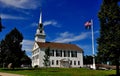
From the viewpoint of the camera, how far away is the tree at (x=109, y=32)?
109ft

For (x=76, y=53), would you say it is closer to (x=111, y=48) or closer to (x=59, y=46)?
(x=59, y=46)

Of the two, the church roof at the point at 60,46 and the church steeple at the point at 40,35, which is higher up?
the church steeple at the point at 40,35

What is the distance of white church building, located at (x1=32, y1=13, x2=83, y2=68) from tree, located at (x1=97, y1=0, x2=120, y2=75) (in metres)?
48.6

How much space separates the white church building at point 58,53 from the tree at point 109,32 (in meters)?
48.6

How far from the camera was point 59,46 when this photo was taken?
287 feet

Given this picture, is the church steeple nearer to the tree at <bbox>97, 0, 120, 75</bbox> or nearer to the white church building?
the white church building

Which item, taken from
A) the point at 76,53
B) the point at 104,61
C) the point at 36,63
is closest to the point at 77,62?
the point at 76,53

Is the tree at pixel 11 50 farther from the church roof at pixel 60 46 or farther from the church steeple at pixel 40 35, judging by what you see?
the church steeple at pixel 40 35

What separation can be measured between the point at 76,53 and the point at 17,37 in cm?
2937

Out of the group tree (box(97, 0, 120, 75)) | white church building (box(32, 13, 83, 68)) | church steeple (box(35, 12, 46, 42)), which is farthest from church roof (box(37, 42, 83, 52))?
tree (box(97, 0, 120, 75))

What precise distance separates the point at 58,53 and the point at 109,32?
5255 cm

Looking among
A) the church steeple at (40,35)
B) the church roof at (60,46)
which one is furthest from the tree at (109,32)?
the church steeple at (40,35)

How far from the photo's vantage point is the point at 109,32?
34219 mm

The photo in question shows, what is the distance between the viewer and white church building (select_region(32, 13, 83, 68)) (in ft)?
274
